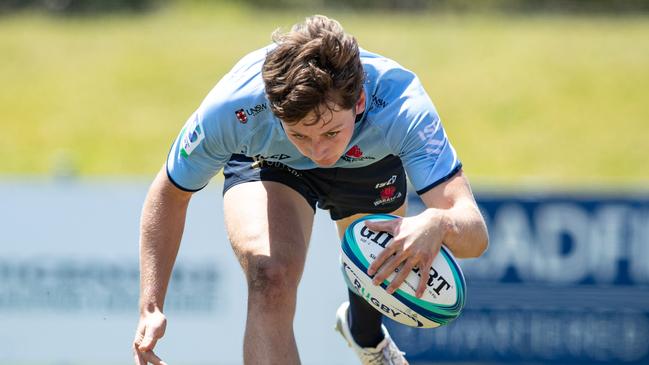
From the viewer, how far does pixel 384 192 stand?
5270 mm

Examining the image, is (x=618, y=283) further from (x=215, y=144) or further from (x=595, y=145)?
(x=595, y=145)

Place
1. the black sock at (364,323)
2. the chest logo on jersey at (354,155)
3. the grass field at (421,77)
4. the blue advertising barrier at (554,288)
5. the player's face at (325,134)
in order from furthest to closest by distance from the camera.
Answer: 1. the grass field at (421,77)
2. the blue advertising barrier at (554,288)
3. the black sock at (364,323)
4. the chest logo on jersey at (354,155)
5. the player's face at (325,134)

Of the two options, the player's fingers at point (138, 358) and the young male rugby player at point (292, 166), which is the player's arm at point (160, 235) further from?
the player's fingers at point (138, 358)

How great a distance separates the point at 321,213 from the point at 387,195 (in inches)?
146

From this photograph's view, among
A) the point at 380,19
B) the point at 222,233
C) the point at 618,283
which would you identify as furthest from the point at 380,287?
the point at 380,19

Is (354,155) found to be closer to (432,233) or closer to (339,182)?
(339,182)

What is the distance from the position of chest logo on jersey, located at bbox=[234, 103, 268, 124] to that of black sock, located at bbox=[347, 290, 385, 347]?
1565 mm

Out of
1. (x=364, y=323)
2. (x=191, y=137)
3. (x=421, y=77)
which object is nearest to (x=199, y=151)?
(x=191, y=137)

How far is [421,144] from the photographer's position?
4.28 metres

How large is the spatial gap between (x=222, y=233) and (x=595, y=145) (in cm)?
910

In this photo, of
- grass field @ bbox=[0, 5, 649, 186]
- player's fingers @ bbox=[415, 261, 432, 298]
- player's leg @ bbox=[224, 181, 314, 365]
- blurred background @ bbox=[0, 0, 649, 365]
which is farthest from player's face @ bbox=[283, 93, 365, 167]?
grass field @ bbox=[0, 5, 649, 186]

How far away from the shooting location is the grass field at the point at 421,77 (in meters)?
15.9

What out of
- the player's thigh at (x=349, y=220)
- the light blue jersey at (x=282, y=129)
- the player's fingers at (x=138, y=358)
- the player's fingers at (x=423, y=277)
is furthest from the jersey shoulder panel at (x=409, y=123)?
the player's fingers at (x=138, y=358)

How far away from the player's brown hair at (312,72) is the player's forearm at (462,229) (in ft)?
1.96
